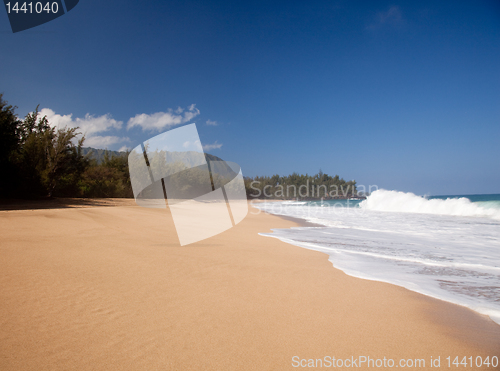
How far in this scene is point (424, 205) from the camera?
2119 centimetres

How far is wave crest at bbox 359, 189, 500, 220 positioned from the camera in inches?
668

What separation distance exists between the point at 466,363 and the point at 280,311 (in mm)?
1241

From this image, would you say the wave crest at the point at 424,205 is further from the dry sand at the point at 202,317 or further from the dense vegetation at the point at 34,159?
the dense vegetation at the point at 34,159

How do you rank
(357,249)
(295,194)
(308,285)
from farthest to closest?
(295,194)
(357,249)
(308,285)

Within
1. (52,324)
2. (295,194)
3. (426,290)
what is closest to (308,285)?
(426,290)

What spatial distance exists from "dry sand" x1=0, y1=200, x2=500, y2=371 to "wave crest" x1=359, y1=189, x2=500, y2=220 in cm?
1733

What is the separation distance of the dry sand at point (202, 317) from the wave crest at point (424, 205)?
17330 mm

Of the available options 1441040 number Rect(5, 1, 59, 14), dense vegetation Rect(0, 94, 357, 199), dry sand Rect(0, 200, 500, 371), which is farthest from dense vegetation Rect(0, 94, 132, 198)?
dry sand Rect(0, 200, 500, 371)

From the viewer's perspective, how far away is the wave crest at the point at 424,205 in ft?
55.7

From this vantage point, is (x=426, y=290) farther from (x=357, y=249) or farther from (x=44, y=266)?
(x=44, y=266)

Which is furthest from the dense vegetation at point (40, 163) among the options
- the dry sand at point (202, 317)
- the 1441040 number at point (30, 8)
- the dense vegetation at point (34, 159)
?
the dry sand at point (202, 317)

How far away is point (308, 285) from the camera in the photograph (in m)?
2.82

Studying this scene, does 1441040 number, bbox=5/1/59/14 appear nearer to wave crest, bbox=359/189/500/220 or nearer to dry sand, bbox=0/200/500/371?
dry sand, bbox=0/200/500/371

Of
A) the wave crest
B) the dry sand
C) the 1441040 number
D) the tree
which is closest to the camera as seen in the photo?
the dry sand
